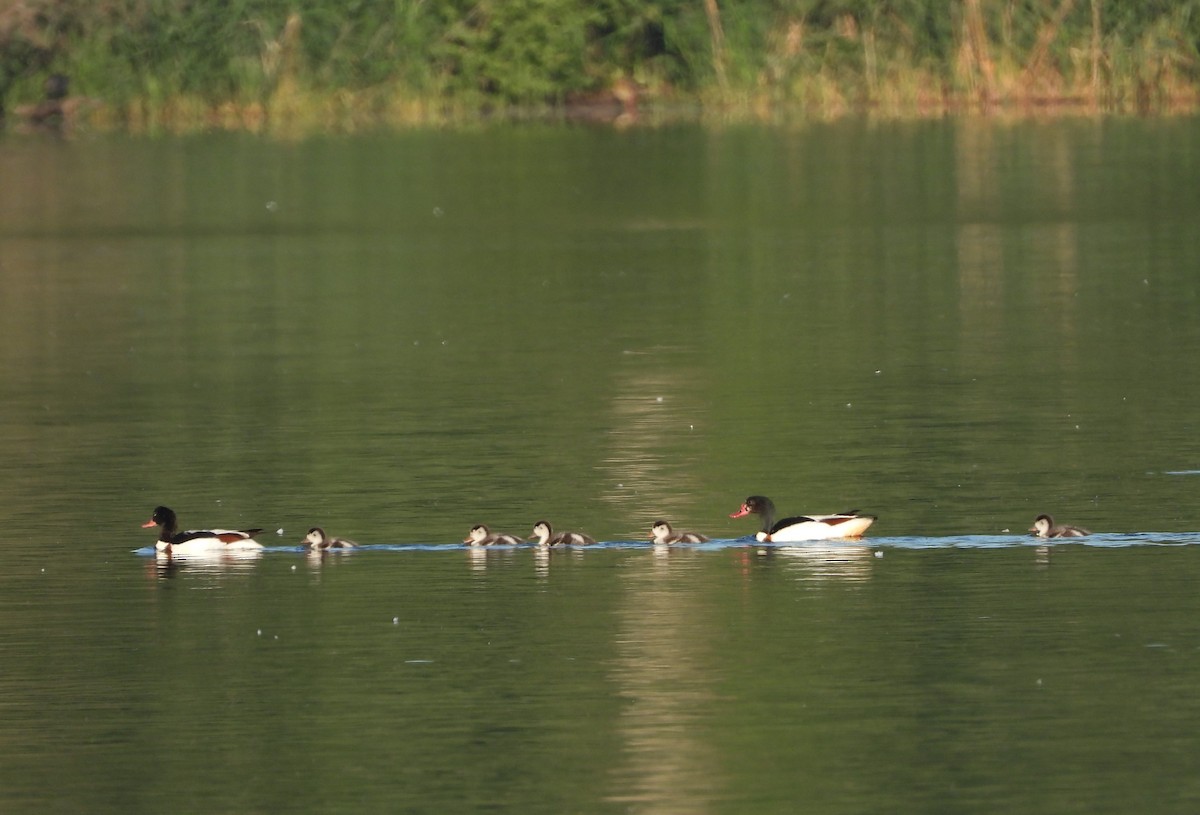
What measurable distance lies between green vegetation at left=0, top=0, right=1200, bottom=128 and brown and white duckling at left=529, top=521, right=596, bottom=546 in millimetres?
47384

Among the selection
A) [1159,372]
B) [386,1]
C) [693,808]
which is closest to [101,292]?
[1159,372]

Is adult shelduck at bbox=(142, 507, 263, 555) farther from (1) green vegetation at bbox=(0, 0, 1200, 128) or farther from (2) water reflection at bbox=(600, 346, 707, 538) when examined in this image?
(1) green vegetation at bbox=(0, 0, 1200, 128)

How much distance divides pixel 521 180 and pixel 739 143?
9.68 metres

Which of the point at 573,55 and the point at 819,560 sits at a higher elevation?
the point at 573,55

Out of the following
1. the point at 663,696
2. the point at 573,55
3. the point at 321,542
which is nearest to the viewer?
the point at 663,696

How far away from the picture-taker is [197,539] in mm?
18578

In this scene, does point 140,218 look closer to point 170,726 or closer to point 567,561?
point 567,561

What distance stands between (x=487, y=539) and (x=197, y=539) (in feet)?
5.65

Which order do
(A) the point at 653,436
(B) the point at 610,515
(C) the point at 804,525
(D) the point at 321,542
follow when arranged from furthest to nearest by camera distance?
(A) the point at 653,436 → (B) the point at 610,515 → (D) the point at 321,542 → (C) the point at 804,525

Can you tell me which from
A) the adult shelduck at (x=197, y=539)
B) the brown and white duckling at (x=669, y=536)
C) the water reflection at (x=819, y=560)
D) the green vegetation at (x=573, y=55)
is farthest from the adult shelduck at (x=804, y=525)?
the green vegetation at (x=573, y=55)

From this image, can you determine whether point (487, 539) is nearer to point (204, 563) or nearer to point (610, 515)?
point (610, 515)

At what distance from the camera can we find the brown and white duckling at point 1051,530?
18.1 metres

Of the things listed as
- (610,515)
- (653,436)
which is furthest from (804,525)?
(653,436)

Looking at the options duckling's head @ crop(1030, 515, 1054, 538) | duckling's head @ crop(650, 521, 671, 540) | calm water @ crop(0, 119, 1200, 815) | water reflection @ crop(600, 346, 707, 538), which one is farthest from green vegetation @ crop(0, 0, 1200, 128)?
duckling's head @ crop(650, 521, 671, 540)
